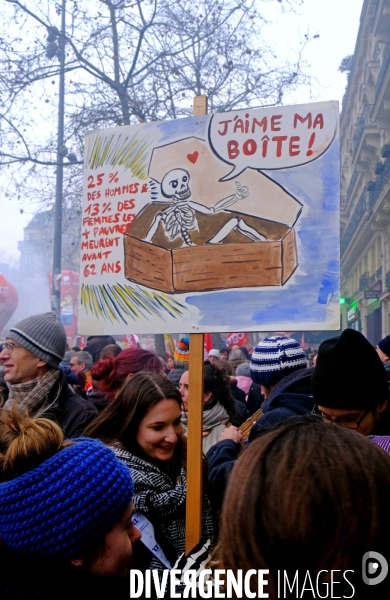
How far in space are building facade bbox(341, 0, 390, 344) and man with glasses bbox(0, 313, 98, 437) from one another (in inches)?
767

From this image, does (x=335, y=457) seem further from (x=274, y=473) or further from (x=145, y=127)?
(x=145, y=127)

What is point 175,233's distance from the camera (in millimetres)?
2941

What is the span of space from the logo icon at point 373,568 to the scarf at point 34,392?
2.40m

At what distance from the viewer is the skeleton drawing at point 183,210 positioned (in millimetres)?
2814

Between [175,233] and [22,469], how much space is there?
1.51m

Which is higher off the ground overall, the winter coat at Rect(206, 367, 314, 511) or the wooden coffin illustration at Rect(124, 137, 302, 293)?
the wooden coffin illustration at Rect(124, 137, 302, 293)

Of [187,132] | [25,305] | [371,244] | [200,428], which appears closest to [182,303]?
[200,428]

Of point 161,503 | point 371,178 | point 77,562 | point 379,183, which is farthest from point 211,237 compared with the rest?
point 371,178

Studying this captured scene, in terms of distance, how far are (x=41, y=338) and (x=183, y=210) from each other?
47.6 inches

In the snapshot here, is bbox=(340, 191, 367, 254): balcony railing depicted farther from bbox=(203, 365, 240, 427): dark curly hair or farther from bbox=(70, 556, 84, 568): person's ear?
bbox=(70, 556, 84, 568): person's ear

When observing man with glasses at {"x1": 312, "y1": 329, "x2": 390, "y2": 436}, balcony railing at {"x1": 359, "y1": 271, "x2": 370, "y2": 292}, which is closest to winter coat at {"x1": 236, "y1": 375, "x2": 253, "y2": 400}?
man with glasses at {"x1": 312, "y1": 329, "x2": 390, "y2": 436}

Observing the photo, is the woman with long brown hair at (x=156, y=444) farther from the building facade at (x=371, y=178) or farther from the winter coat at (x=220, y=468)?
the building facade at (x=371, y=178)

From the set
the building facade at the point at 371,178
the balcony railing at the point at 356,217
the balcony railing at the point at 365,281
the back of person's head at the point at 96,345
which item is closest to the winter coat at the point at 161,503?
the back of person's head at the point at 96,345

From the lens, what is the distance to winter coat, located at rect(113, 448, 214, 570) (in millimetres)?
2326
